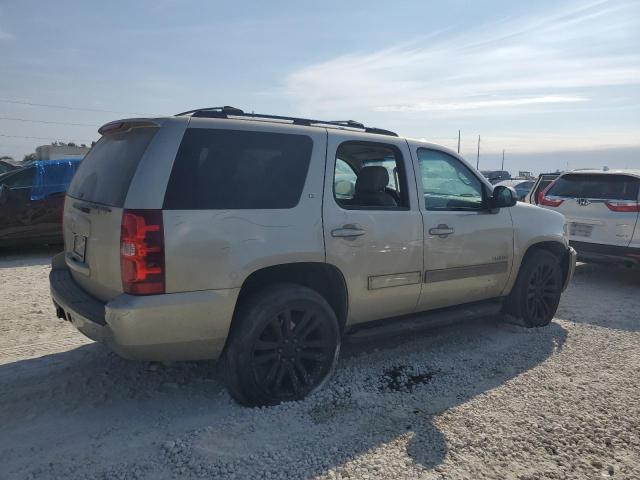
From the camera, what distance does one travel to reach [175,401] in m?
3.48

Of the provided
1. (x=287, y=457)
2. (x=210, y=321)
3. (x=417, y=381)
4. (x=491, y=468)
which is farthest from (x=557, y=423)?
(x=210, y=321)

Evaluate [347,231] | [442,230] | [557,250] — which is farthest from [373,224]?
[557,250]

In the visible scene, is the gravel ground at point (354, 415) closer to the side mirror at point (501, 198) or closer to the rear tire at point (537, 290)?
the rear tire at point (537, 290)

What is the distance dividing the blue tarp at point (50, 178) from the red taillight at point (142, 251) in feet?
23.0

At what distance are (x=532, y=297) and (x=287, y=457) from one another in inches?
132

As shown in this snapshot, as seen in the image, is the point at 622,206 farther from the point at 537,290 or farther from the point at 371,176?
the point at 371,176

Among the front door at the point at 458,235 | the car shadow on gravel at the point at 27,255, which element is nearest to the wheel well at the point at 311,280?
the front door at the point at 458,235

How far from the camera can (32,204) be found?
8.59 m

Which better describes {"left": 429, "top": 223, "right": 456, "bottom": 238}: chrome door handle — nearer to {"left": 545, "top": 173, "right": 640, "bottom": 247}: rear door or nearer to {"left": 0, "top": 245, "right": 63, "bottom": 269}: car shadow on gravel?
{"left": 545, "top": 173, "right": 640, "bottom": 247}: rear door

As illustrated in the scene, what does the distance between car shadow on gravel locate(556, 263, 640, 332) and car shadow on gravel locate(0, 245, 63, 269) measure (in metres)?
7.89

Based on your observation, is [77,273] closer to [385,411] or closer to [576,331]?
[385,411]

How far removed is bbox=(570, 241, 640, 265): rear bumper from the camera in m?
6.83

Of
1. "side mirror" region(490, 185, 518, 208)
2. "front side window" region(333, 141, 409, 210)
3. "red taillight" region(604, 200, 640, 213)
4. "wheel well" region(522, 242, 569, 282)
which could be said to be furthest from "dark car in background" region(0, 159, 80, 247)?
"red taillight" region(604, 200, 640, 213)

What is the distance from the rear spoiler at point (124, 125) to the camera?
3.15 meters
